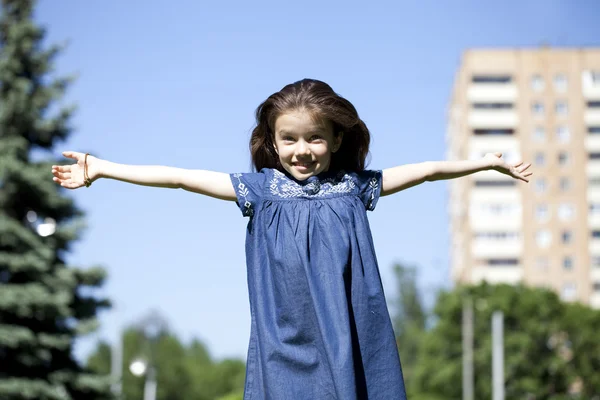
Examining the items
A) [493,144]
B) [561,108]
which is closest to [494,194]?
[493,144]

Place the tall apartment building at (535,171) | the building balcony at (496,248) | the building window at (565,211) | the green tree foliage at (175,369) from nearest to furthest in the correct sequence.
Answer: the tall apartment building at (535,171) < the building window at (565,211) < the building balcony at (496,248) < the green tree foliage at (175,369)

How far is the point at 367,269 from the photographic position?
12.7 ft

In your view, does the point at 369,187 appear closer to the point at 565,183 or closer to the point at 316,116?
the point at 316,116

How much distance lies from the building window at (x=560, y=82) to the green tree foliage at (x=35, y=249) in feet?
173

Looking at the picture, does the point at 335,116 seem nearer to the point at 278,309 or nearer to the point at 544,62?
the point at 278,309

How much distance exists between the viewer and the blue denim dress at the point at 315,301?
373 centimetres

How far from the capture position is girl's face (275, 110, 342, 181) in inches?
157

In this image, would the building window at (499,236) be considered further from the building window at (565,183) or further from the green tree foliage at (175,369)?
the green tree foliage at (175,369)

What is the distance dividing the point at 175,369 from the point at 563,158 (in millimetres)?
31236

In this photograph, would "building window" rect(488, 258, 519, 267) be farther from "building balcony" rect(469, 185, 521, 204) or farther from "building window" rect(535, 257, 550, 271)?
"building balcony" rect(469, 185, 521, 204)

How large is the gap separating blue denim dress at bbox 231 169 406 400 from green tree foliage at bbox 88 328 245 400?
203 ft

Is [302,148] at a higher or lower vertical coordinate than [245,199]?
higher

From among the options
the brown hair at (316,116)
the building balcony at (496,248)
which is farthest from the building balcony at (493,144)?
the brown hair at (316,116)

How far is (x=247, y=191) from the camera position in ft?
13.3
